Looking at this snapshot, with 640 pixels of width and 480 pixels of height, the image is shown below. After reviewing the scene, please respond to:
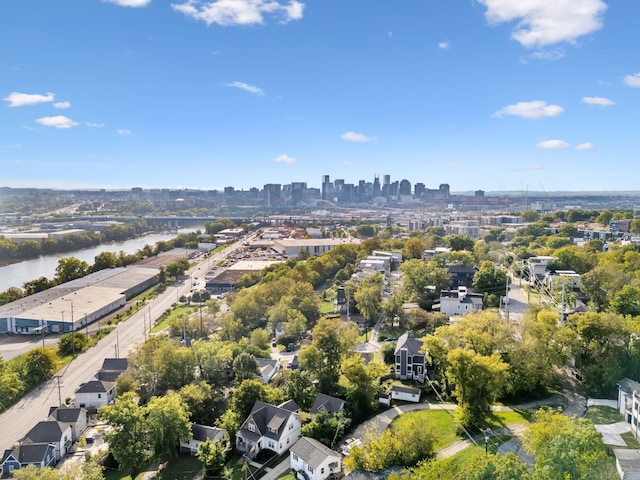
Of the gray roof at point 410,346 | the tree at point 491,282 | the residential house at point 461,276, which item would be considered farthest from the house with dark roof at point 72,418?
the residential house at point 461,276

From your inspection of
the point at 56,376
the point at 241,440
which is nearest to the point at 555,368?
the point at 241,440

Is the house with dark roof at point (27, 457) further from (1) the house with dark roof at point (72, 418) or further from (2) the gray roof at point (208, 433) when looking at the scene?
(2) the gray roof at point (208, 433)

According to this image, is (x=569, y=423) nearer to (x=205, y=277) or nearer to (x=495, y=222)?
(x=205, y=277)

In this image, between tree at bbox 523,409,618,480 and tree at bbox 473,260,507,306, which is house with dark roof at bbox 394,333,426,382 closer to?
tree at bbox 523,409,618,480

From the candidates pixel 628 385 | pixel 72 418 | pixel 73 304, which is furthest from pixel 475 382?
pixel 73 304

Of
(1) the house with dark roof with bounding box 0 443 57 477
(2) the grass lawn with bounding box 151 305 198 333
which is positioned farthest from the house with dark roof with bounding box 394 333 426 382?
(2) the grass lawn with bounding box 151 305 198 333

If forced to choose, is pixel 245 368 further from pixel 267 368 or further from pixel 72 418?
pixel 72 418
